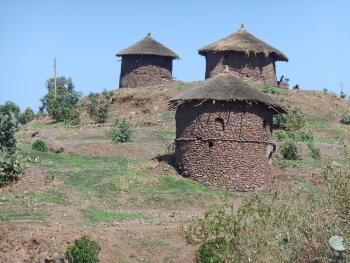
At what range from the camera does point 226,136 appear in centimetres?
2912

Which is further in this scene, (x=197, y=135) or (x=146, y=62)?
(x=146, y=62)

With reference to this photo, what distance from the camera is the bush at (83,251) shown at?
64.3ft

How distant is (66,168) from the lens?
29.3 m

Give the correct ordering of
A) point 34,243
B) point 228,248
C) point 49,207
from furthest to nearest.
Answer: point 49,207, point 34,243, point 228,248

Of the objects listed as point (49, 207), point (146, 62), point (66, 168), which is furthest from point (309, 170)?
point (146, 62)

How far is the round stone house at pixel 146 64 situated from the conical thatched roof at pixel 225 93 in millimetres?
19575

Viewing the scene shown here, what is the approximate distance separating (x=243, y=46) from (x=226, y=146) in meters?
17.9

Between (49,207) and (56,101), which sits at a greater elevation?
(56,101)

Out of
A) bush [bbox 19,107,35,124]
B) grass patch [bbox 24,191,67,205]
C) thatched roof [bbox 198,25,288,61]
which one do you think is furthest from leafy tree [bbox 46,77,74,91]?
grass patch [bbox 24,191,67,205]

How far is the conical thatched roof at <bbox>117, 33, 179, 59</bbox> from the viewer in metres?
49.4

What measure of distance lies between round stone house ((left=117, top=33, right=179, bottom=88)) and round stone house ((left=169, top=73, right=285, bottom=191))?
65.7 feet

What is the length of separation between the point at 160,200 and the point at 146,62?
24.8 meters

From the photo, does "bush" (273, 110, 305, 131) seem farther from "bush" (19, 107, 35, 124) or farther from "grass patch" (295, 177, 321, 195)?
"bush" (19, 107, 35, 124)

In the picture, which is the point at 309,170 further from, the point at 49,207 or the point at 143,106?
the point at 143,106
